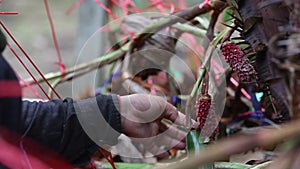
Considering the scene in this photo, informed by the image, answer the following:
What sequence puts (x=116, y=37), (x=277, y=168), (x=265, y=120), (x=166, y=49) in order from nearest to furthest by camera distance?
1. (x=277, y=168)
2. (x=265, y=120)
3. (x=166, y=49)
4. (x=116, y=37)

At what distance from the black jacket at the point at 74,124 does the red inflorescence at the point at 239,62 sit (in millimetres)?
171

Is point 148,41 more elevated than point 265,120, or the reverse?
point 148,41

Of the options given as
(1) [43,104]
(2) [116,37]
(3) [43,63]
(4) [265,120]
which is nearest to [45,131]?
(1) [43,104]

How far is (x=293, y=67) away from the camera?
37 cm

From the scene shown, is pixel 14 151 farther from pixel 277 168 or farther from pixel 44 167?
pixel 277 168

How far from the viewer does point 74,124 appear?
2.26 ft

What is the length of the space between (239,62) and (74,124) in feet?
0.73

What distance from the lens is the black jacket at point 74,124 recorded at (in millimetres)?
678

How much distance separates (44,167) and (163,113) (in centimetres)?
16

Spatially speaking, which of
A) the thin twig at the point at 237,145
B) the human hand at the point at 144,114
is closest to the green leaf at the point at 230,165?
the human hand at the point at 144,114

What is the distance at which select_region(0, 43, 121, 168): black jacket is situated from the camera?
678mm

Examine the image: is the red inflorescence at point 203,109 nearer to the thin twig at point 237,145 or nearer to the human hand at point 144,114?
the human hand at point 144,114

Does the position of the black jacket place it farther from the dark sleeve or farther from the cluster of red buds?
the cluster of red buds

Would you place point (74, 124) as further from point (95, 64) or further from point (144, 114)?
point (95, 64)
